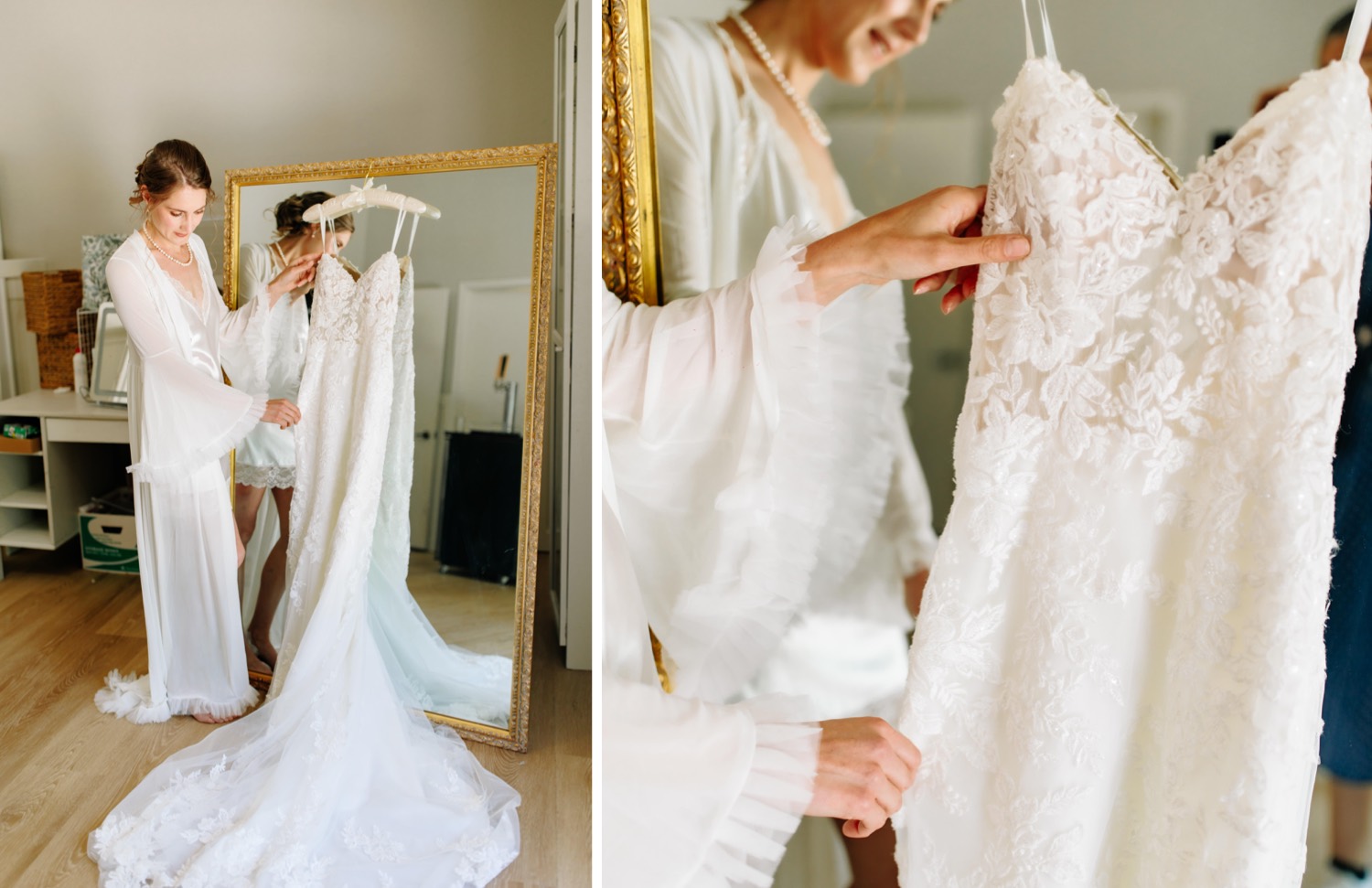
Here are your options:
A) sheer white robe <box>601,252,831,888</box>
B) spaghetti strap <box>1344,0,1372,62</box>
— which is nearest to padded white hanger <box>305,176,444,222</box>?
sheer white robe <box>601,252,831,888</box>

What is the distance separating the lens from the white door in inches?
46.1

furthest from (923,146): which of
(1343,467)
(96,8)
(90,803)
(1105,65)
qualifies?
(90,803)

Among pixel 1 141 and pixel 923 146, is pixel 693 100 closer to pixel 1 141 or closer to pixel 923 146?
pixel 923 146

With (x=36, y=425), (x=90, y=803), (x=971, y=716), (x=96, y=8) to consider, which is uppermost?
(x=96, y=8)

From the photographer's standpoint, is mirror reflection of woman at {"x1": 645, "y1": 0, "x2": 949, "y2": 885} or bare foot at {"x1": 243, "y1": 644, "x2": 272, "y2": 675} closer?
mirror reflection of woman at {"x1": 645, "y1": 0, "x2": 949, "y2": 885}

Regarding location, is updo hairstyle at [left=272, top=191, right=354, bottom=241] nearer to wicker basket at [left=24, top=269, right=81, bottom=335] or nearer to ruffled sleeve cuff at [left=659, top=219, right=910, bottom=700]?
wicker basket at [left=24, top=269, right=81, bottom=335]

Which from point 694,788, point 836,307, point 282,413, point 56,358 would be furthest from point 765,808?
point 56,358

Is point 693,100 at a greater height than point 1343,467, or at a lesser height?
greater

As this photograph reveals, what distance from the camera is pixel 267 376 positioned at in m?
1.17

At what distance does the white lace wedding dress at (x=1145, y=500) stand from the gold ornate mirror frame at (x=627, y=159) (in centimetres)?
32

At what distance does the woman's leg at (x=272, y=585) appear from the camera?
4.01 ft

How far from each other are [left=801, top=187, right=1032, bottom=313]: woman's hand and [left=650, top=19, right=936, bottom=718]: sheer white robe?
0.07 m

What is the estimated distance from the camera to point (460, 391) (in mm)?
1201

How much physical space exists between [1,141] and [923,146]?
4.05ft
